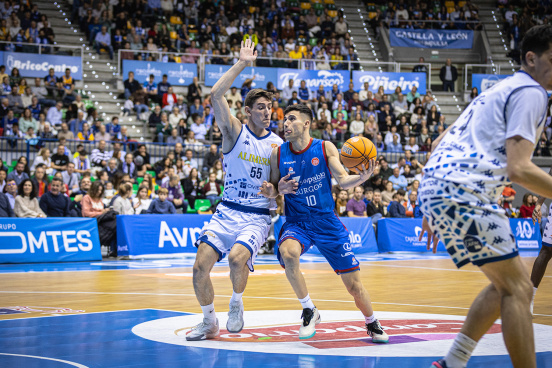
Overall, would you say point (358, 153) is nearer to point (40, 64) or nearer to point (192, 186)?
point (192, 186)

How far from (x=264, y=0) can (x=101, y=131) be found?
1252 centimetres

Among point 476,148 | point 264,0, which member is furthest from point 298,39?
point 476,148

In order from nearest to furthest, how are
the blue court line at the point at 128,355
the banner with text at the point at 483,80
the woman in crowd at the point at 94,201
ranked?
the blue court line at the point at 128,355
the woman in crowd at the point at 94,201
the banner with text at the point at 483,80

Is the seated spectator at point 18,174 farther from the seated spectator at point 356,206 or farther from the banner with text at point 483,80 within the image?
the banner with text at point 483,80

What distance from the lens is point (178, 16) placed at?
Answer: 86.6ft

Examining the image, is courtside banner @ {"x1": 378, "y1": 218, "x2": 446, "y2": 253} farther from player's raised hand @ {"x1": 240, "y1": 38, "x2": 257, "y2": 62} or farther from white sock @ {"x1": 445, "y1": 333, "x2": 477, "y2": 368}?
white sock @ {"x1": 445, "y1": 333, "x2": 477, "y2": 368}

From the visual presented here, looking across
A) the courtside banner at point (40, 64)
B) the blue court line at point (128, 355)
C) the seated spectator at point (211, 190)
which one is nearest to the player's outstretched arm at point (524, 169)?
the blue court line at point (128, 355)

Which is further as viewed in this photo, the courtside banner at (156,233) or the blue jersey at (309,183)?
the courtside banner at (156,233)

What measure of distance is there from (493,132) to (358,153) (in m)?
2.23

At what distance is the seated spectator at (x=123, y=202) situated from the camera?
15742mm

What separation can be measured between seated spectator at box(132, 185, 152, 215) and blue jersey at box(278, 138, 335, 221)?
1057cm

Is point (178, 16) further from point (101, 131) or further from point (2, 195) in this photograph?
point (2, 195)

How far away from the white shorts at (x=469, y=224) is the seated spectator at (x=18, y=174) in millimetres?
14005

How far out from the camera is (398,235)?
59.7ft
